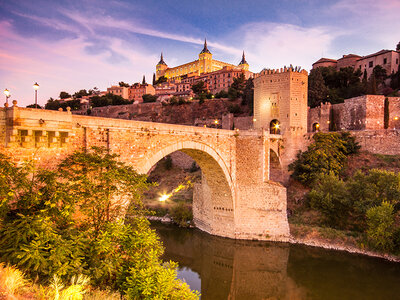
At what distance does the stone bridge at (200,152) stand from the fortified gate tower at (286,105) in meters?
7.70

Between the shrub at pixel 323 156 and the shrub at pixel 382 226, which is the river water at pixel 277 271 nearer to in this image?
the shrub at pixel 382 226

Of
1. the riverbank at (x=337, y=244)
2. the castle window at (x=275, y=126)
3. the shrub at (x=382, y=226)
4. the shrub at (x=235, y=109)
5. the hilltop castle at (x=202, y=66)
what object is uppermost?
the hilltop castle at (x=202, y=66)

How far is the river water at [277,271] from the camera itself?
10.8 meters

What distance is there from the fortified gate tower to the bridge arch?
30.2ft

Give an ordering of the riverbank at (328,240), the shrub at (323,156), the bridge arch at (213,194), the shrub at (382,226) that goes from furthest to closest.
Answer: the shrub at (323,156), the bridge arch at (213,194), the riverbank at (328,240), the shrub at (382,226)

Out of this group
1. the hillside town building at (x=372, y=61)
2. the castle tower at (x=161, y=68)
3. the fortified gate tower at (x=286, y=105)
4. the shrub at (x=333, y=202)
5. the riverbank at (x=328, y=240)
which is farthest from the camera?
the castle tower at (x=161, y=68)

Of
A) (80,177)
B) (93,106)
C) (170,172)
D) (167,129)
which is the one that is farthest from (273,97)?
(93,106)

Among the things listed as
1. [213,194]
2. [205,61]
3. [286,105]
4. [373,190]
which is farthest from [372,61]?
[205,61]

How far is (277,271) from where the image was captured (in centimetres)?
1236

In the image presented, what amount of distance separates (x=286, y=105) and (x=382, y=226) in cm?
1365

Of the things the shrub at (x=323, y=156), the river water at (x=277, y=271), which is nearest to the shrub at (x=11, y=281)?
the river water at (x=277, y=271)

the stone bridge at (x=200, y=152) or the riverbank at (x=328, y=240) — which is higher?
the stone bridge at (x=200, y=152)

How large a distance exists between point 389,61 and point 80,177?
4560 cm

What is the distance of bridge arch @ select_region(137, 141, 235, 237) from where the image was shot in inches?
541
